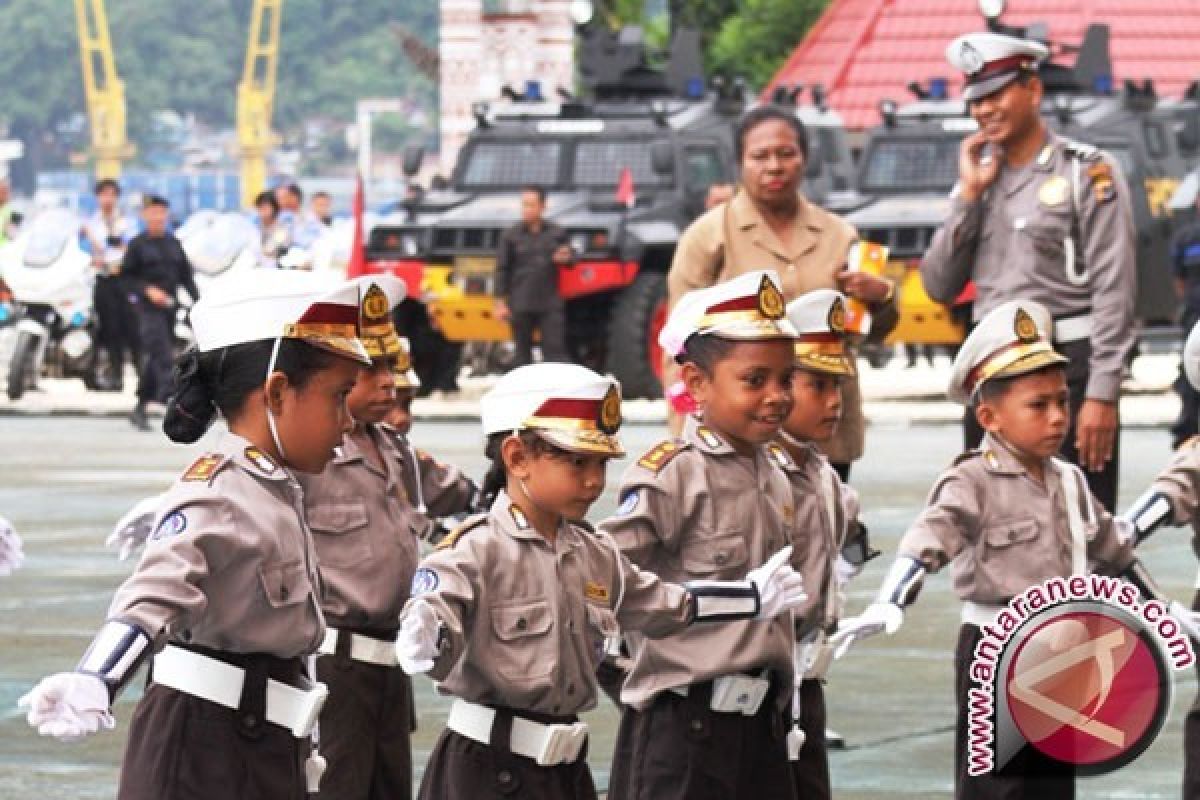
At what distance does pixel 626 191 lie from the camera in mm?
26891

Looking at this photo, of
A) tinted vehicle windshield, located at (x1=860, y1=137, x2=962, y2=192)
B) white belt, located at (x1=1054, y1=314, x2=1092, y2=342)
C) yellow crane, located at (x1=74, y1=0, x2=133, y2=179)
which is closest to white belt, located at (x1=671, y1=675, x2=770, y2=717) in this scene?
white belt, located at (x1=1054, y1=314, x2=1092, y2=342)

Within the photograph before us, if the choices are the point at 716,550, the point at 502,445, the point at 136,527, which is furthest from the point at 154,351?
the point at 136,527

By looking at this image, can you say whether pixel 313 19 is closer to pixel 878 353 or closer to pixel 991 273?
pixel 878 353

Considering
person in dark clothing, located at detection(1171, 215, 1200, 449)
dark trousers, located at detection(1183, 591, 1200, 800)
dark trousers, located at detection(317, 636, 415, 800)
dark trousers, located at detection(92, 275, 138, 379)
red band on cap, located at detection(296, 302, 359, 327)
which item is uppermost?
red band on cap, located at detection(296, 302, 359, 327)

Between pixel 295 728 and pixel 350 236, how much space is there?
23.8 m

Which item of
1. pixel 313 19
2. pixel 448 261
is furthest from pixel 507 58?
pixel 313 19

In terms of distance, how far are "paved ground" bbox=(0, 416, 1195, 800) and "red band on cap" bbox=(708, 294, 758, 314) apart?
6.58ft

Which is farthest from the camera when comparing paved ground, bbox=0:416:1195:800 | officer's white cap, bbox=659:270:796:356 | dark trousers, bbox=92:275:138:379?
dark trousers, bbox=92:275:138:379

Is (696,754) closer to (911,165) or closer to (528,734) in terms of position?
(528,734)

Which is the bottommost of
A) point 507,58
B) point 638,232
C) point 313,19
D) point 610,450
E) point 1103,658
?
point 313,19

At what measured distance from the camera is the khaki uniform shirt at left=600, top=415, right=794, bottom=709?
24.7ft

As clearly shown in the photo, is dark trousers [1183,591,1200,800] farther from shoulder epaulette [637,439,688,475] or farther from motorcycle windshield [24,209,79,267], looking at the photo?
motorcycle windshield [24,209,79,267]

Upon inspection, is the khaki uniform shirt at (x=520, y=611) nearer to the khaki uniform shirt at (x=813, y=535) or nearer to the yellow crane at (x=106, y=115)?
the khaki uniform shirt at (x=813, y=535)

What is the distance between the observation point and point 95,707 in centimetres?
582
